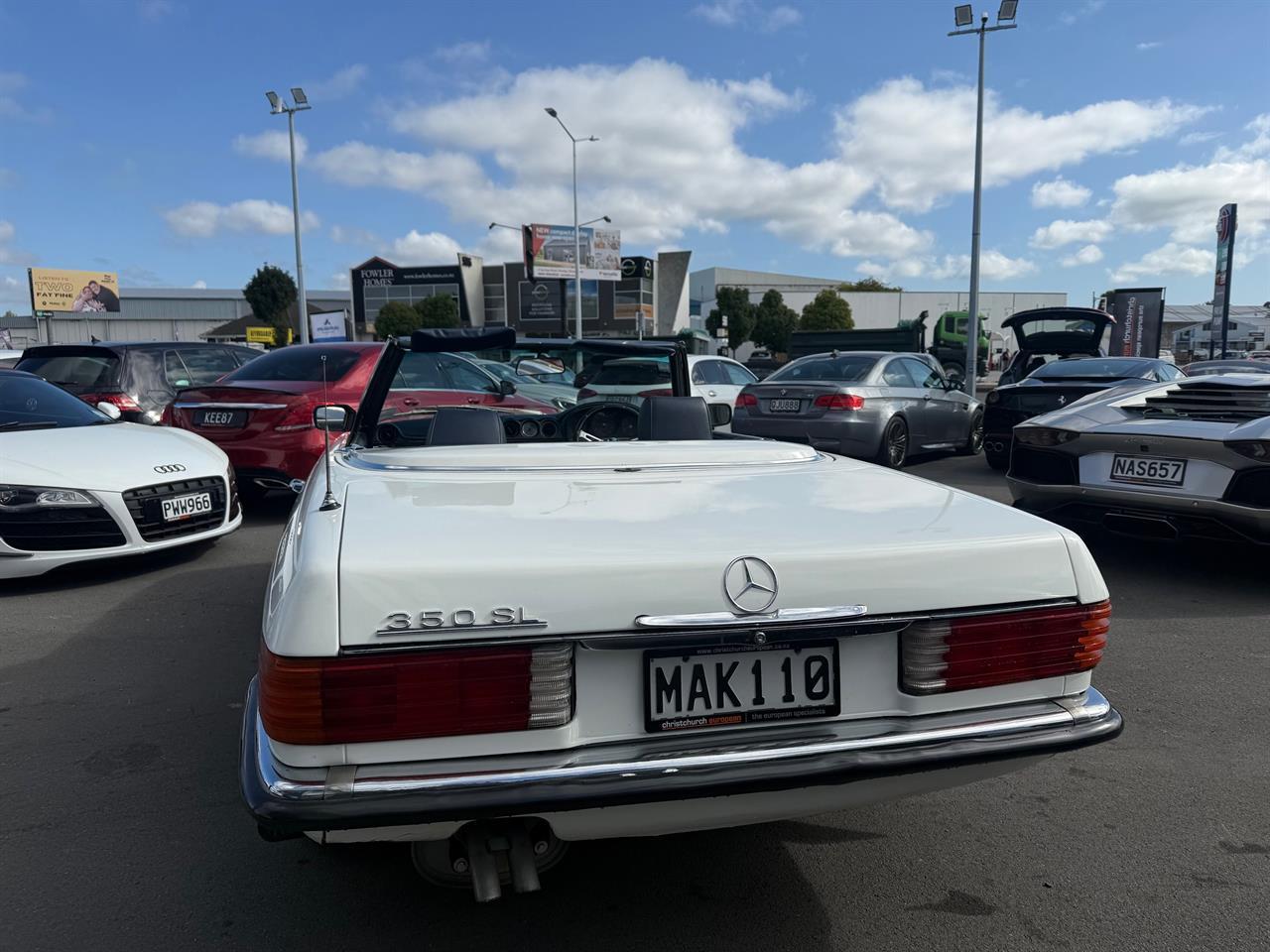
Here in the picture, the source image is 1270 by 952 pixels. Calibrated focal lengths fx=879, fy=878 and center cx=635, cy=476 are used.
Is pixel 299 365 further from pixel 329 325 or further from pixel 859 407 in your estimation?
pixel 329 325

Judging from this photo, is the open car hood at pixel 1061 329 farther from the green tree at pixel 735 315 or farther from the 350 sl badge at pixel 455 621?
the green tree at pixel 735 315

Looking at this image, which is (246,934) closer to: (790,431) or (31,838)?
(31,838)

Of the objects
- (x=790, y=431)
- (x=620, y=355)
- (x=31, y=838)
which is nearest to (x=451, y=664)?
(x=31, y=838)

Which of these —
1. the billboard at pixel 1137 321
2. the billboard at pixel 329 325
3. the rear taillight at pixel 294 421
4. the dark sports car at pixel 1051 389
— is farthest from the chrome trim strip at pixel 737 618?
the billboard at pixel 329 325

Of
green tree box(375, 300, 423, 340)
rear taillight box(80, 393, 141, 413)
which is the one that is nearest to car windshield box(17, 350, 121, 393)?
rear taillight box(80, 393, 141, 413)

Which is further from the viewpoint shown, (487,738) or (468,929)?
(468,929)

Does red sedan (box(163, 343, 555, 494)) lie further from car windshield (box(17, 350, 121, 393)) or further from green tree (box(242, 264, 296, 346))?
green tree (box(242, 264, 296, 346))

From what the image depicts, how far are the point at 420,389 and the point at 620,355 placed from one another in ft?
2.88

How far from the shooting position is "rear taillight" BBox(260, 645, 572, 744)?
5.18 feet

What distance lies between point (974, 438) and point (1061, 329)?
2.94 m

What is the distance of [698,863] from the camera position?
2354mm

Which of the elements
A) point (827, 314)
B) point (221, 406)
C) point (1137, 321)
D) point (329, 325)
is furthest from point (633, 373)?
point (827, 314)

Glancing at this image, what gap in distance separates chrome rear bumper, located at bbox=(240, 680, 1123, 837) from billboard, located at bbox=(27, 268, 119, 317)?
2720 inches

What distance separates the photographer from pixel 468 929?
2.08 metres
